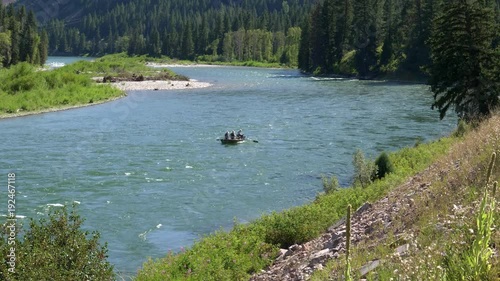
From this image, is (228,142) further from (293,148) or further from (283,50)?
(283,50)

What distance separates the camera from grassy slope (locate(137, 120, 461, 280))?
12734 millimetres

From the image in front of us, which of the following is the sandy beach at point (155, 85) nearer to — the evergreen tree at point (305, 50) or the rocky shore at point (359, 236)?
the evergreen tree at point (305, 50)

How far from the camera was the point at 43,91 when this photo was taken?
60406mm

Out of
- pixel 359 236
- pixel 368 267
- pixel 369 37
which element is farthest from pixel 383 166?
pixel 369 37

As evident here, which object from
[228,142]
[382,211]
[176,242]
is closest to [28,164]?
[228,142]

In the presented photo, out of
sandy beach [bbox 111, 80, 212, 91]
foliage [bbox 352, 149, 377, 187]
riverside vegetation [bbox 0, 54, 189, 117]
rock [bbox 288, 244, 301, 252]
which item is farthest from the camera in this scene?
sandy beach [bbox 111, 80, 212, 91]

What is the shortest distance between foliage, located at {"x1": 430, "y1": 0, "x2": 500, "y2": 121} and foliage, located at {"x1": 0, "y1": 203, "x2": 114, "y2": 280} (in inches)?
888

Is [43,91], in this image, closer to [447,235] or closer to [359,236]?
[359,236]

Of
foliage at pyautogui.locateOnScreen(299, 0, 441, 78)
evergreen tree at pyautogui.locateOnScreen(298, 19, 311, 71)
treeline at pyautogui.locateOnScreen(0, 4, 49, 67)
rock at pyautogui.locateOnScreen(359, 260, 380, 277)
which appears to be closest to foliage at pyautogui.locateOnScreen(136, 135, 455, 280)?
rock at pyautogui.locateOnScreen(359, 260, 380, 277)

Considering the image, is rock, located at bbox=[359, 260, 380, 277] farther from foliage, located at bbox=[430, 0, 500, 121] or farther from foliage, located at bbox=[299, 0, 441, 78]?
→ foliage, located at bbox=[299, 0, 441, 78]

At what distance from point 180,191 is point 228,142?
12.1 meters

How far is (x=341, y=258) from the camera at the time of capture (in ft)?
30.0

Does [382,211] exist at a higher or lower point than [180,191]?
higher

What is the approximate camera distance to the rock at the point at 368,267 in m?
7.56
